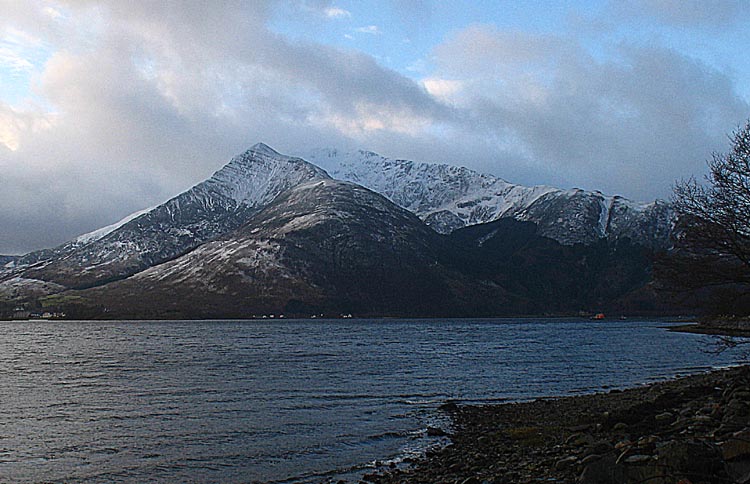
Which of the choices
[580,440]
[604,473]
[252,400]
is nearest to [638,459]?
[604,473]

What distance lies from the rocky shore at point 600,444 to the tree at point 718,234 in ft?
19.6

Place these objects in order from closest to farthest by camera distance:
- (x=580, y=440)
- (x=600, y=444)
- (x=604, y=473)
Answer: (x=604, y=473)
(x=600, y=444)
(x=580, y=440)

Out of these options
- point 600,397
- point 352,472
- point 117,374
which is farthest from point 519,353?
point 352,472

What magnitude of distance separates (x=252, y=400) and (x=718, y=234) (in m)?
37.5

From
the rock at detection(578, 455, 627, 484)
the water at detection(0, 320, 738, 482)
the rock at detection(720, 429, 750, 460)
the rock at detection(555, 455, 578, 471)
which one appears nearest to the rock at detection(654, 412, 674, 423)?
the rock at detection(555, 455, 578, 471)

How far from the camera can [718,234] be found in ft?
113

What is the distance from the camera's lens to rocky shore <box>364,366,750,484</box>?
15.8 metres

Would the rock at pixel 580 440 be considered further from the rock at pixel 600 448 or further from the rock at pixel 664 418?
the rock at pixel 664 418

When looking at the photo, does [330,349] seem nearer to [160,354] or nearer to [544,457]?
[160,354]

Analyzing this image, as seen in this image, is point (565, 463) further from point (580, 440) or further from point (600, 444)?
point (580, 440)

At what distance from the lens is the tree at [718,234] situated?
3472cm

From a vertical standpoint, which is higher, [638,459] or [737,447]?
[737,447]

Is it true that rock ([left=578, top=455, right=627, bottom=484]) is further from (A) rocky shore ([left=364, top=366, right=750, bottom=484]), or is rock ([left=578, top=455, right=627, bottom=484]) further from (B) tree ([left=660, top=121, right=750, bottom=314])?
(B) tree ([left=660, top=121, right=750, bottom=314])

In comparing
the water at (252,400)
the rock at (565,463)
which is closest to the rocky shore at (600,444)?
the rock at (565,463)
